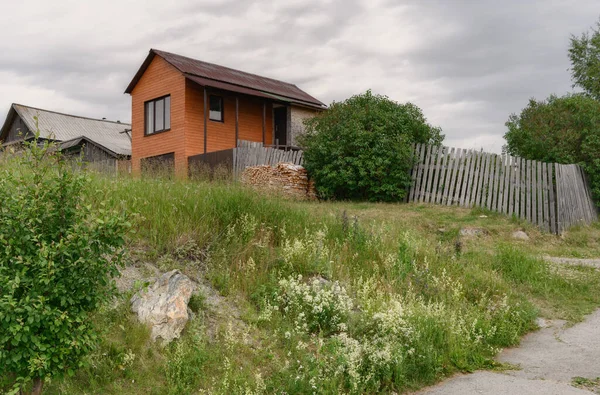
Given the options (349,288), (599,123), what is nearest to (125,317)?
(349,288)

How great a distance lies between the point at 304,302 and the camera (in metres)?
5.73

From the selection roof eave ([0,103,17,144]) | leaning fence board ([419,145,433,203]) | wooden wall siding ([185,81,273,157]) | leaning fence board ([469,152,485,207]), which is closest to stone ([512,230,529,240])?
leaning fence board ([469,152,485,207])

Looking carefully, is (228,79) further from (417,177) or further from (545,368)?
(545,368)

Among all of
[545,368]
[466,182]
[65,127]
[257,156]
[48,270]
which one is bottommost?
[545,368]

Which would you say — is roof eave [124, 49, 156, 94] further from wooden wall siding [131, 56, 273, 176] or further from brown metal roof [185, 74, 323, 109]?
brown metal roof [185, 74, 323, 109]

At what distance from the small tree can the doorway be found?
74.5 ft

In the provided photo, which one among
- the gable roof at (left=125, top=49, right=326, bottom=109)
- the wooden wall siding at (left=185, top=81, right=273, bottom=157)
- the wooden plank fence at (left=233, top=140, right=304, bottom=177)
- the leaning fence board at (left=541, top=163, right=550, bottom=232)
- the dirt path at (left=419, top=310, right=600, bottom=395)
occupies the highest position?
the gable roof at (left=125, top=49, right=326, bottom=109)

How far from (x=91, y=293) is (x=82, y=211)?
0.60 metres

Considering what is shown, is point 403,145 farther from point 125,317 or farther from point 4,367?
point 4,367

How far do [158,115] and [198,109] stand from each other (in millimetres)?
2389

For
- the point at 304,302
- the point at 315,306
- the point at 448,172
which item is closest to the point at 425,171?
the point at 448,172

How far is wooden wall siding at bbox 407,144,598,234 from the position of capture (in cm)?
1406

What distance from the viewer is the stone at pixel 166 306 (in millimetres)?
4934

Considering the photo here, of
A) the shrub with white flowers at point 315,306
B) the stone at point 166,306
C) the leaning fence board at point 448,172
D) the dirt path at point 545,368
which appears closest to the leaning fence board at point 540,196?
the leaning fence board at point 448,172
